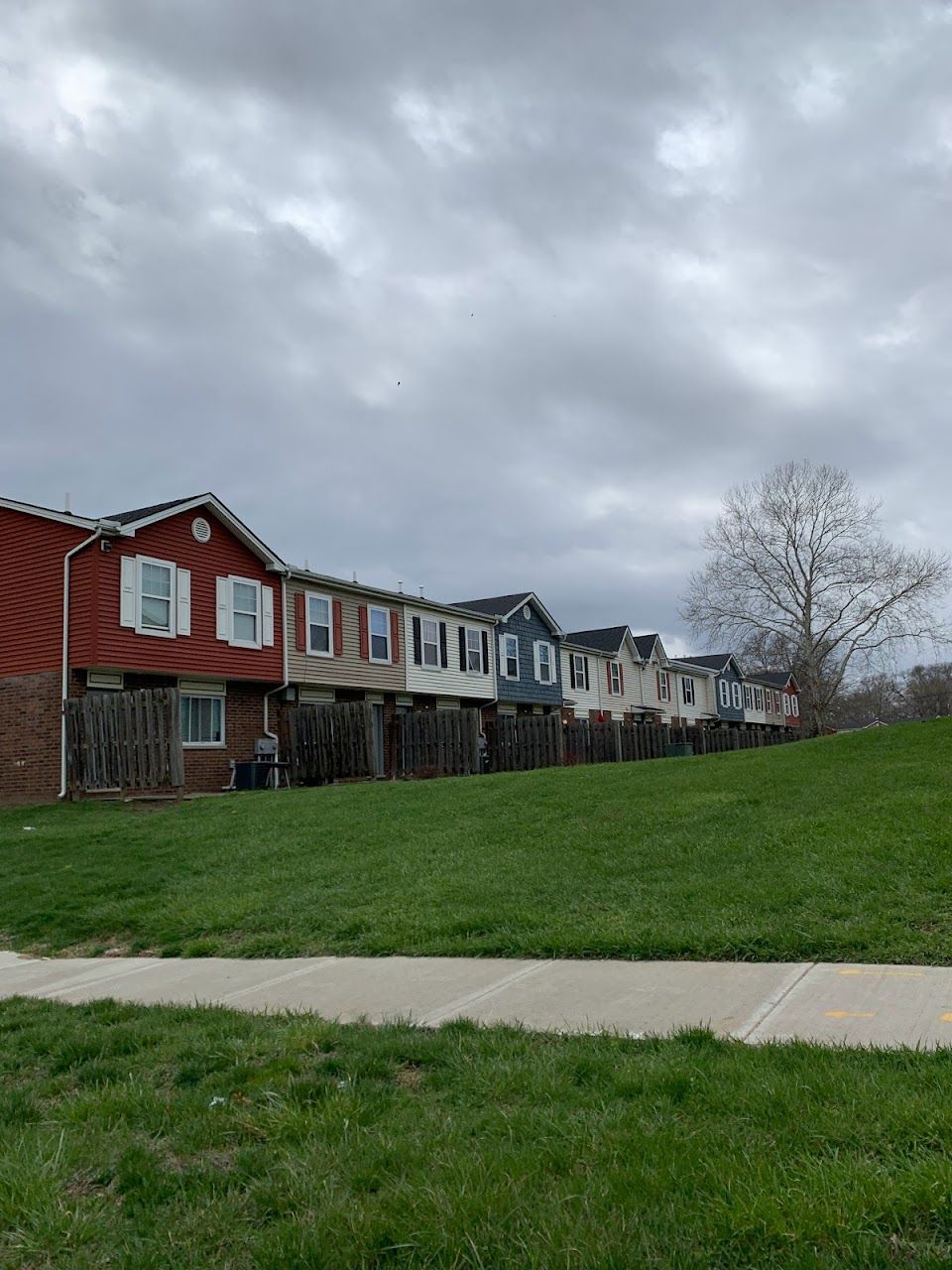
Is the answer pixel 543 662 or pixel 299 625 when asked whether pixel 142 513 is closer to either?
pixel 299 625

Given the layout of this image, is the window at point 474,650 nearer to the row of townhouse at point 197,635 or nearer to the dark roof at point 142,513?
the row of townhouse at point 197,635

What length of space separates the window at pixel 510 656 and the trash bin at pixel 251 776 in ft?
46.9

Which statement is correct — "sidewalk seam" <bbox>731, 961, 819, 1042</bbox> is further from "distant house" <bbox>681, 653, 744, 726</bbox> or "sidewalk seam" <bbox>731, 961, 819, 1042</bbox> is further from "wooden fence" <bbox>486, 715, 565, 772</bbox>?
"distant house" <bbox>681, 653, 744, 726</bbox>

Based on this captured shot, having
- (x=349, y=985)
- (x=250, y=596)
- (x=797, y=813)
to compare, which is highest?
(x=250, y=596)

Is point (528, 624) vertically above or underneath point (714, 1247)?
above

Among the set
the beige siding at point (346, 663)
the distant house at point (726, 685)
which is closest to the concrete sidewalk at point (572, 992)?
the beige siding at point (346, 663)

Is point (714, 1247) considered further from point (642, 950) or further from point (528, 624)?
point (528, 624)

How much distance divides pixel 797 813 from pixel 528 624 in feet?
93.4

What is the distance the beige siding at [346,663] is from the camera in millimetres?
25391

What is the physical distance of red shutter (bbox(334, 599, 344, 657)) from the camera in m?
26.8

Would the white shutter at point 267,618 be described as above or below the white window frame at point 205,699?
above

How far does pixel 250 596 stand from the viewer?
24.1 metres

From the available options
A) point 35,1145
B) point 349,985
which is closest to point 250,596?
point 349,985

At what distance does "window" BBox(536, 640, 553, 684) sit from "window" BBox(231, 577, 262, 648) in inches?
617
